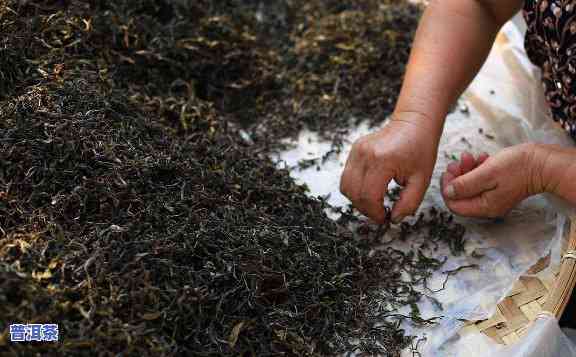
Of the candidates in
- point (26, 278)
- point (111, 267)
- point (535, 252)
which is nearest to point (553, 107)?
point (535, 252)

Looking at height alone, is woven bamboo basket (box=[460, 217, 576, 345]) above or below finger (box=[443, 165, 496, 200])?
below

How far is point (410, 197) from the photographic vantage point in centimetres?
132

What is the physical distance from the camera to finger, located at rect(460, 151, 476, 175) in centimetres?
137

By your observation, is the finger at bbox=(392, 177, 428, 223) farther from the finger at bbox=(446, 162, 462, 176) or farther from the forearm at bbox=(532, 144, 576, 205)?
the forearm at bbox=(532, 144, 576, 205)

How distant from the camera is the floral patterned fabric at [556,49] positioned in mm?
1286

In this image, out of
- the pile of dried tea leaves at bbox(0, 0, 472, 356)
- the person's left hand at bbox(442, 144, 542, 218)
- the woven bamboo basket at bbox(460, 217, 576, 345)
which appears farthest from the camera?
the person's left hand at bbox(442, 144, 542, 218)

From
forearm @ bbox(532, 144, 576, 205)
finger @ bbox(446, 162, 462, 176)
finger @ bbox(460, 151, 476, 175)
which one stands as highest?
forearm @ bbox(532, 144, 576, 205)

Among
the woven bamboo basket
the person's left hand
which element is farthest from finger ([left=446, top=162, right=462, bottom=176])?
the woven bamboo basket

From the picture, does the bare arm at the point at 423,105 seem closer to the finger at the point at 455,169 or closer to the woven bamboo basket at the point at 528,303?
the finger at the point at 455,169

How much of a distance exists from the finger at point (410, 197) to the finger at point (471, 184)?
62 mm

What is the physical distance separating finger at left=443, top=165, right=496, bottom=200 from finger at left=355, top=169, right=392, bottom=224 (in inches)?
5.6

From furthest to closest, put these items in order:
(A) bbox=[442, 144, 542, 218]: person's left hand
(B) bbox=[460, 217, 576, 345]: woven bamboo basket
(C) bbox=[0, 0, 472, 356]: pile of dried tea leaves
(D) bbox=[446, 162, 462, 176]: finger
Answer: (D) bbox=[446, 162, 462, 176]: finger
(A) bbox=[442, 144, 542, 218]: person's left hand
(B) bbox=[460, 217, 576, 345]: woven bamboo basket
(C) bbox=[0, 0, 472, 356]: pile of dried tea leaves

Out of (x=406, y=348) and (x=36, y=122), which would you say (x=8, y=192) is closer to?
(x=36, y=122)

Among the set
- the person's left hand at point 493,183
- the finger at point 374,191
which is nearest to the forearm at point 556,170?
the person's left hand at point 493,183
